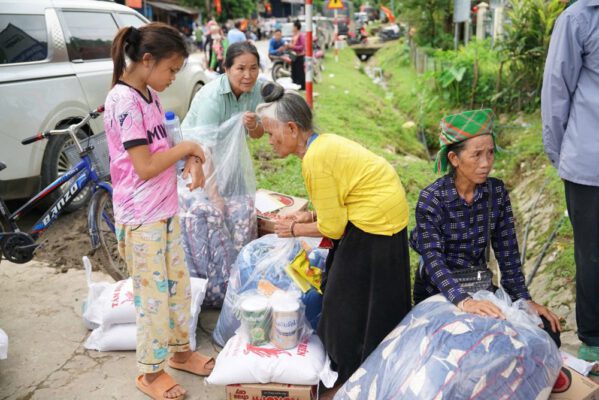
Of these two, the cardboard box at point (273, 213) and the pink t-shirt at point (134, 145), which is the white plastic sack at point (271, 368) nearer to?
the pink t-shirt at point (134, 145)

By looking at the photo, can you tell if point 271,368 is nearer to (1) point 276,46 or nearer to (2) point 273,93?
(2) point 273,93

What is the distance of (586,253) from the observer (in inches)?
98.1

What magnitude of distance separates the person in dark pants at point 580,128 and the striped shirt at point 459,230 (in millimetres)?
300

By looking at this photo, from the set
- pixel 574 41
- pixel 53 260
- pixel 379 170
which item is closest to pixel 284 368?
pixel 379 170

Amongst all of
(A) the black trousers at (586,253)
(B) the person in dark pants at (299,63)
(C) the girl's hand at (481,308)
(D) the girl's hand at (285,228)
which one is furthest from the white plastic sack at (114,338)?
(B) the person in dark pants at (299,63)

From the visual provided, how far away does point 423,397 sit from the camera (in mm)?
1887

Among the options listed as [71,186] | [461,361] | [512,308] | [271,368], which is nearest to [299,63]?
[71,186]

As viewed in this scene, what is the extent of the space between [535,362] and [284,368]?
3.41ft

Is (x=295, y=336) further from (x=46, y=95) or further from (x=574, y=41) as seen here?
(x=46, y=95)

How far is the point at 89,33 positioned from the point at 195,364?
3783 mm

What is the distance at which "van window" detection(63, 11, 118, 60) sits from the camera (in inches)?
196

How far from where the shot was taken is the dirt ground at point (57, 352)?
272cm

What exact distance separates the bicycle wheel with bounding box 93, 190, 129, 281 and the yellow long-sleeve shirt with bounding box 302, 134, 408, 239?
1.86 meters

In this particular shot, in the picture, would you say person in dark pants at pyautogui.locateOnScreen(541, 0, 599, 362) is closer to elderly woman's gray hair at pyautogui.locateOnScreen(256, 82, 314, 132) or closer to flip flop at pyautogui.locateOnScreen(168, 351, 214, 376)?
elderly woman's gray hair at pyautogui.locateOnScreen(256, 82, 314, 132)
